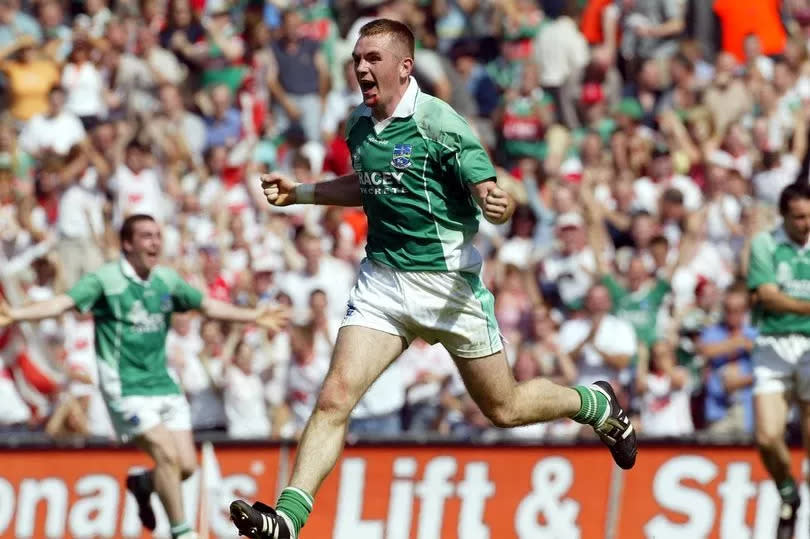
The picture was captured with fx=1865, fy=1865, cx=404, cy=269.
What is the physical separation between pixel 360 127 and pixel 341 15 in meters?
12.3

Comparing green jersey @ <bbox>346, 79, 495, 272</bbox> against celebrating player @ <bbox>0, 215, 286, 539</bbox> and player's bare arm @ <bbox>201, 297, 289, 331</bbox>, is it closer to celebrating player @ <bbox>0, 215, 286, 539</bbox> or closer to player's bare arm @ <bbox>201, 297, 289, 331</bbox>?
player's bare arm @ <bbox>201, 297, 289, 331</bbox>

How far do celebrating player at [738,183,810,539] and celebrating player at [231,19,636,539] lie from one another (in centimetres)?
333

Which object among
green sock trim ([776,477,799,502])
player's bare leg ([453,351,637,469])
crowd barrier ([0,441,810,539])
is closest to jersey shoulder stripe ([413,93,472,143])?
player's bare leg ([453,351,637,469])

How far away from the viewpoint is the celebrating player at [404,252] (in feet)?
30.9

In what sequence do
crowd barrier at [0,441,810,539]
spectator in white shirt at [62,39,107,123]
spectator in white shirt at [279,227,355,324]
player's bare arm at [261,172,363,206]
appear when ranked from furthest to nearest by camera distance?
spectator in white shirt at [62,39,107,123]
spectator in white shirt at [279,227,355,324]
crowd barrier at [0,441,810,539]
player's bare arm at [261,172,363,206]

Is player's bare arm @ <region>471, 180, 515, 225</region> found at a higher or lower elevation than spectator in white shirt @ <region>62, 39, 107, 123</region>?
lower

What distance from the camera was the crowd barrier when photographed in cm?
1387

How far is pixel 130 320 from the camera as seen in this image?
12.7 m

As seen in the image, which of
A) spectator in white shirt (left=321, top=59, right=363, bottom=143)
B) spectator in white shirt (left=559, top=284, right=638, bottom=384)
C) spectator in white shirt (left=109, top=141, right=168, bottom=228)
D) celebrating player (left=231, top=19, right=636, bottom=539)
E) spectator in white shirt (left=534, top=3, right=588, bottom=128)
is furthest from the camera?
spectator in white shirt (left=534, top=3, right=588, bottom=128)

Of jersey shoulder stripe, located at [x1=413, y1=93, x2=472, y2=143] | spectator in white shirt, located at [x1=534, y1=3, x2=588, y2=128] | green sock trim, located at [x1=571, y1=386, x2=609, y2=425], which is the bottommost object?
green sock trim, located at [x1=571, y1=386, x2=609, y2=425]

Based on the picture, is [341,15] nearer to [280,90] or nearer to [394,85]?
[280,90]

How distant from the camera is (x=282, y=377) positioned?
16.5 meters

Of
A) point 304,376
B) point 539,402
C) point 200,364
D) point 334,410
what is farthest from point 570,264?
point 334,410

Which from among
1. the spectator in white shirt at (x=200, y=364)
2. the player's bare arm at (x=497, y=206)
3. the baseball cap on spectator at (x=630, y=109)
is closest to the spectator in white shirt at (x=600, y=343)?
the spectator in white shirt at (x=200, y=364)
